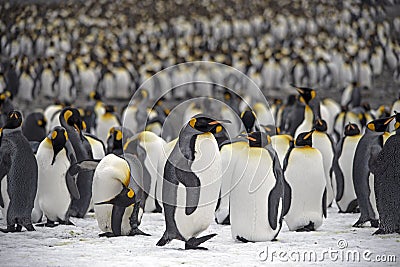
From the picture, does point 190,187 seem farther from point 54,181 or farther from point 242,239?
point 54,181

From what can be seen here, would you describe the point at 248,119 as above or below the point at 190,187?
above

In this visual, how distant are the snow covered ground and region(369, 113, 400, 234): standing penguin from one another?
162 millimetres

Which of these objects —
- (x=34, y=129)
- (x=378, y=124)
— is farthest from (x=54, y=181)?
(x=34, y=129)

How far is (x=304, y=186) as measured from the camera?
6496 mm

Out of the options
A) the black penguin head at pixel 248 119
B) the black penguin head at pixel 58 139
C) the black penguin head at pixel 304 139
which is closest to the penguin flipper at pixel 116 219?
the black penguin head at pixel 58 139

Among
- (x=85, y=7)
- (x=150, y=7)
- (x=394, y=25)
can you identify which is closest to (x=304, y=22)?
(x=394, y=25)

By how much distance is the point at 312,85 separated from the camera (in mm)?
19422

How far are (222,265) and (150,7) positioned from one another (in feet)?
102

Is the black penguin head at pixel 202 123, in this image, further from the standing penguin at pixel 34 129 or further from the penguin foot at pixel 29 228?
the standing penguin at pixel 34 129

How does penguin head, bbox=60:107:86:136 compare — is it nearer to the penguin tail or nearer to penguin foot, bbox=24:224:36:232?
penguin foot, bbox=24:224:36:232

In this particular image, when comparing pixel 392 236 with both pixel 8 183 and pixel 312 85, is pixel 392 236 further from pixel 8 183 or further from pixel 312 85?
pixel 312 85

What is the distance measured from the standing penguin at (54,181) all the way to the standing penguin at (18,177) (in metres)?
0.36

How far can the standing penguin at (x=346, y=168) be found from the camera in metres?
7.65

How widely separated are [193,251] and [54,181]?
1919 mm
